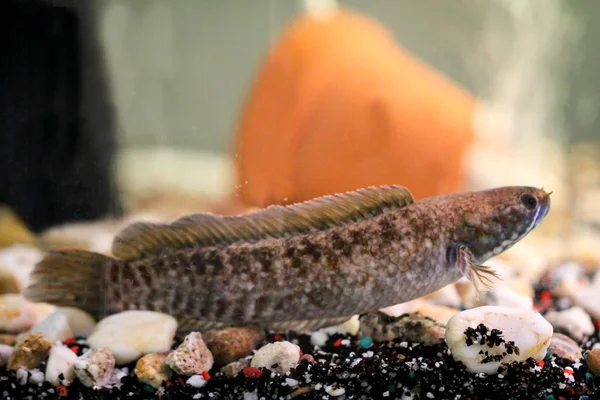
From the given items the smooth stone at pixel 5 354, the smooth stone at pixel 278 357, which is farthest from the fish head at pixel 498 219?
the smooth stone at pixel 5 354

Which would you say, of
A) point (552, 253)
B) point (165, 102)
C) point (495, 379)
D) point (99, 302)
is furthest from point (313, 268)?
point (552, 253)

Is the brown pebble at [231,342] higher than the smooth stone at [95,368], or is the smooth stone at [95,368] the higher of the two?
Result: the brown pebble at [231,342]

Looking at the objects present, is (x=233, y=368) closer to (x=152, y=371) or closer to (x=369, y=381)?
(x=152, y=371)

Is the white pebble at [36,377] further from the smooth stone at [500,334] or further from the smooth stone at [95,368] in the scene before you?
the smooth stone at [500,334]

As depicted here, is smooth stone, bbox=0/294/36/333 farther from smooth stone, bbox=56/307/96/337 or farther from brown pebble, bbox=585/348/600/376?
brown pebble, bbox=585/348/600/376

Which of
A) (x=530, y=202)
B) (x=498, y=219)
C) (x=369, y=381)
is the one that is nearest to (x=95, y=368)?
(x=369, y=381)

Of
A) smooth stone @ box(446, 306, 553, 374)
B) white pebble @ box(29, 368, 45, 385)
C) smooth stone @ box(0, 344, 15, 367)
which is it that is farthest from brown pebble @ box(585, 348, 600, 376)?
smooth stone @ box(0, 344, 15, 367)

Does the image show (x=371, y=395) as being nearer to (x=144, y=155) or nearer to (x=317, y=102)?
(x=317, y=102)
